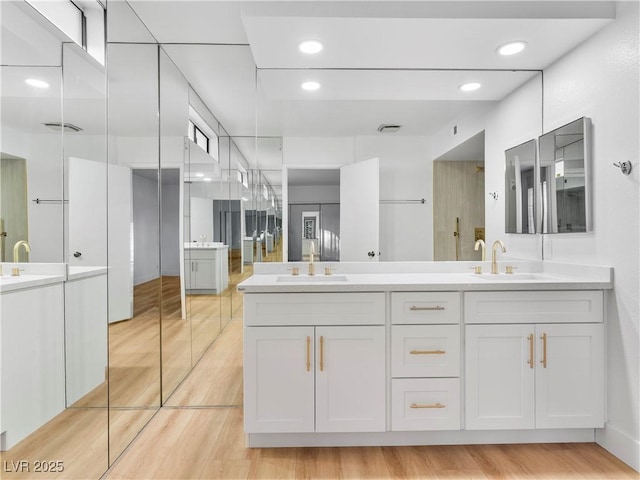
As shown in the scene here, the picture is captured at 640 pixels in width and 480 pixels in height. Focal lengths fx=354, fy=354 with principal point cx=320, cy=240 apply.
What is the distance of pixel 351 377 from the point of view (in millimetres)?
1860

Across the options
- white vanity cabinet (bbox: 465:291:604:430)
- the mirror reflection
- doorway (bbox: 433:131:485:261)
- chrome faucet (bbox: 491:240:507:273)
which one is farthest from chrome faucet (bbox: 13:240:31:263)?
chrome faucet (bbox: 491:240:507:273)

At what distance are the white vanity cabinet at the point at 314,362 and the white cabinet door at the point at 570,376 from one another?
859mm

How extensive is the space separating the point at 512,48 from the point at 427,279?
1428 millimetres

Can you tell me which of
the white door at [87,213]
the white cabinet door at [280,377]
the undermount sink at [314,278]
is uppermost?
the white door at [87,213]

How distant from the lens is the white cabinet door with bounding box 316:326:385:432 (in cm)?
185

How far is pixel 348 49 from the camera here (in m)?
2.03

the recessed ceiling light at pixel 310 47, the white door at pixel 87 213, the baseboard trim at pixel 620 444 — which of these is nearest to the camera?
the white door at pixel 87 213

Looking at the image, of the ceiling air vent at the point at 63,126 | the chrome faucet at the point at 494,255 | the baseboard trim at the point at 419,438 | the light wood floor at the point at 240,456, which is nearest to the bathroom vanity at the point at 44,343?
the light wood floor at the point at 240,456

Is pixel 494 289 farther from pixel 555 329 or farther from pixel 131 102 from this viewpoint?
pixel 131 102

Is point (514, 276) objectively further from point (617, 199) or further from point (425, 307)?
point (425, 307)

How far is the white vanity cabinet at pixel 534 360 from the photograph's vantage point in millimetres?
1880

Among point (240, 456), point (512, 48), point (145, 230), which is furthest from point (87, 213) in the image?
point (512, 48)

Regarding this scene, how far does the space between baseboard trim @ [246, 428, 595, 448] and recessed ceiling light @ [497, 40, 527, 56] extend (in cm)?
216

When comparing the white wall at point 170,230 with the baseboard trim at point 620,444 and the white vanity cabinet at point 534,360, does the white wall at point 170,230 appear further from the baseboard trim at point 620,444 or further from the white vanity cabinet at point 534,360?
the baseboard trim at point 620,444
